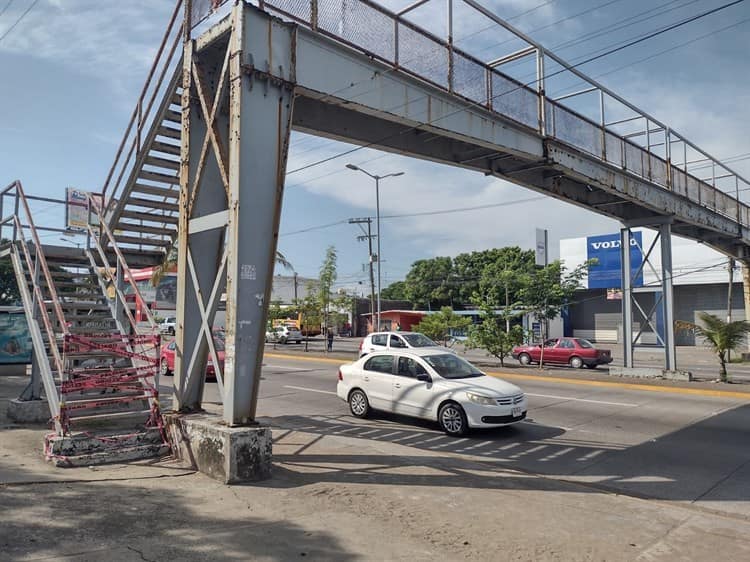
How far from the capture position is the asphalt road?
769 cm

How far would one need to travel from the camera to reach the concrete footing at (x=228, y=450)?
6.55 m

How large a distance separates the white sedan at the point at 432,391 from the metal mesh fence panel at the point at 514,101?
5.12m

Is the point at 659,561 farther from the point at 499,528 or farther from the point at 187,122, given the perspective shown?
the point at 187,122

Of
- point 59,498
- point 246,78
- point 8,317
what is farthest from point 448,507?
point 8,317

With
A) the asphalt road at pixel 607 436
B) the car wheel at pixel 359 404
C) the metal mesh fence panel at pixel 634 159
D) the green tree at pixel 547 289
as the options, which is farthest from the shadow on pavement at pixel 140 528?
the green tree at pixel 547 289

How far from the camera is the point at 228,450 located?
6.54 meters

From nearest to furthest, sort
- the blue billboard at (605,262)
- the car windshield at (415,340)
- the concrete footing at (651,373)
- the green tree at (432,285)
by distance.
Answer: the concrete footing at (651,373) → the car windshield at (415,340) → the blue billboard at (605,262) → the green tree at (432,285)

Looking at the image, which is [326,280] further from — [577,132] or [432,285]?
[432,285]

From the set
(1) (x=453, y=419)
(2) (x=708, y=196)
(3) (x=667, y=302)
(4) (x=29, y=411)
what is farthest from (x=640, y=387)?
(4) (x=29, y=411)

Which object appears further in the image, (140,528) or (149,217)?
(149,217)

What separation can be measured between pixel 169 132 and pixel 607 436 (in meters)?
9.26

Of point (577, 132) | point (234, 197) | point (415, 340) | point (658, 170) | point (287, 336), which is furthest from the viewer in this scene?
point (287, 336)

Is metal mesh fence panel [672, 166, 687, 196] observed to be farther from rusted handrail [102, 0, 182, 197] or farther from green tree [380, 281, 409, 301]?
green tree [380, 281, 409, 301]

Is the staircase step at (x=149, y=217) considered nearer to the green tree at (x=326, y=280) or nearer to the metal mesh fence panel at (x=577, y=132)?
the metal mesh fence panel at (x=577, y=132)
